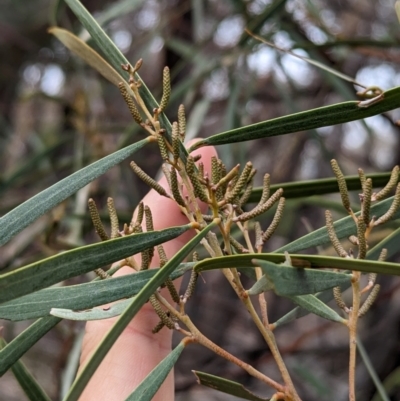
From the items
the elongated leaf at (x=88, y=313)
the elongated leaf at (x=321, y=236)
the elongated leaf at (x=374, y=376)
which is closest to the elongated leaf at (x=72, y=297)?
the elongated leaf at (x=88, y=313)

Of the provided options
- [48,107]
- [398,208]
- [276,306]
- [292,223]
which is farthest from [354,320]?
[48,107]

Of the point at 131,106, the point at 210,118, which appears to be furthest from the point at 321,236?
the point at 210,118

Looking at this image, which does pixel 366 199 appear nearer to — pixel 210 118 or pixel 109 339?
pixel 109 339

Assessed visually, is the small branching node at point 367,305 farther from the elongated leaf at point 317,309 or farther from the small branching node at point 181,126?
the small branching node at point 181,126

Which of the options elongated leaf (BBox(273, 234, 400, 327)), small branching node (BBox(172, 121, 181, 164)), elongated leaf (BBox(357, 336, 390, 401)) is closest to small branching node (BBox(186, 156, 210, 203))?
small branching node (BBox(172, 121, 181, 164))

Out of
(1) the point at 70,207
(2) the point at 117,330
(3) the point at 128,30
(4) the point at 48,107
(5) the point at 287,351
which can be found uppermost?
(3) the point at 128,30

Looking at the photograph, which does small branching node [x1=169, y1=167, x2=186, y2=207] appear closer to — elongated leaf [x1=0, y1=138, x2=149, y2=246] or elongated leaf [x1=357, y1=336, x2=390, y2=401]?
elongated leaf [x1=0, y1=138, x2=149, y2=246]

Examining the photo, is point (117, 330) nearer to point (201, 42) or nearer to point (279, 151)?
point (201, 42)
